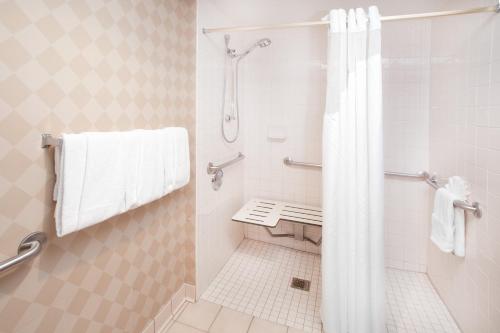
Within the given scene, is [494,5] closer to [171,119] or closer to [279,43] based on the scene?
[279,43]

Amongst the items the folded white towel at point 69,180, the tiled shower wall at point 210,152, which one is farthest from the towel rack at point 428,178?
the folded white towel at point 69,180

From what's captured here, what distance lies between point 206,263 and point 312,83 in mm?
1688

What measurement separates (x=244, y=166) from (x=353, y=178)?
128cm

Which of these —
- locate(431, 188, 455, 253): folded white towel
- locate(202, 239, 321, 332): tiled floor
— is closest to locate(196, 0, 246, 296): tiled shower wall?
locate(202, 239, 321, 332): tiled floor

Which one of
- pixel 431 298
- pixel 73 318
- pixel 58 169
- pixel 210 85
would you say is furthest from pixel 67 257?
pixel 431 298

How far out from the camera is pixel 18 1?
767 mm

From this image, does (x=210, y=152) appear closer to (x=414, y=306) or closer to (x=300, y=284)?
(x=300, y=284)

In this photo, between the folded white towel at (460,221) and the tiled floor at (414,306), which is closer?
the folded white towel at (460,221)

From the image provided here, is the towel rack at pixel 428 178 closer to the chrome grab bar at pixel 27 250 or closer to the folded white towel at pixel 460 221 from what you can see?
the folded white towel at pixel 460 221

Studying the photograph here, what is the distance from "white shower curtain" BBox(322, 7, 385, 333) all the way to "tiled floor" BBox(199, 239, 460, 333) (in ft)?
0.89

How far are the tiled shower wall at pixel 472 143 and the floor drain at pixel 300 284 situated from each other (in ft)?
2.97

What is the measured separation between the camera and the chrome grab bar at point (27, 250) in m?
0.73

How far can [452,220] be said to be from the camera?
1.38 metres

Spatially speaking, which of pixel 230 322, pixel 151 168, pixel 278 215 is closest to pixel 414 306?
pixel 278 215
